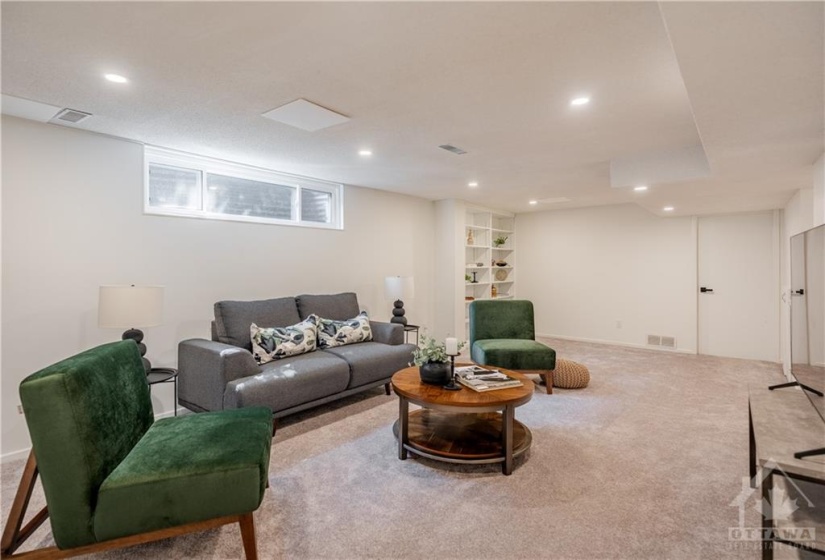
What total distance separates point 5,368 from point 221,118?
7.33 ft

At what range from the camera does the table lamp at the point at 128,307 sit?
2.73 m

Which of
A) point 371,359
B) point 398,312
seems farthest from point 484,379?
point 398,312

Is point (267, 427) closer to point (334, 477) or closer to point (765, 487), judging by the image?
point (334, 477)

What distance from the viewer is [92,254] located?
10.1 feet

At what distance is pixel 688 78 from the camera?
1678 mm

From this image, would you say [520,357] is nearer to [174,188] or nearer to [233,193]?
[233,193]

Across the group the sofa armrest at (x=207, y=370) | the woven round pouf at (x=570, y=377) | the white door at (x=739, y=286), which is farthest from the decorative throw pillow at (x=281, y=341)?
the white door at (x=739, y=286)

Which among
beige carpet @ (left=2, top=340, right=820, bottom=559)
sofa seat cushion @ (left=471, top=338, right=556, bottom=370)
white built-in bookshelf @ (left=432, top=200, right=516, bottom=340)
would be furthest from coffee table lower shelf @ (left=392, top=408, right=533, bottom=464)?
white built-in bookshelf @ (left=432, top=200, right=516, bottom=340)

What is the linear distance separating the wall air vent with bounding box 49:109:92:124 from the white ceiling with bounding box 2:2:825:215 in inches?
2.7

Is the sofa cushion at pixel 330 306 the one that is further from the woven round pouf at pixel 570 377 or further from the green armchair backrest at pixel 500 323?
the woven round pouf at pixel 570 377

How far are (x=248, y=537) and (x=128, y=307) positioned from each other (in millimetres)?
1891

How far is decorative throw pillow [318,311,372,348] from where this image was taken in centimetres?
396

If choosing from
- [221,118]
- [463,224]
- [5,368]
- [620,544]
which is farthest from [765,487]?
[463,224]

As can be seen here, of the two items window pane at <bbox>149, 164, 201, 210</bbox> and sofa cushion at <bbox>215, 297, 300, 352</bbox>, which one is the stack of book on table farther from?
window pane at <bbox>149, 164, 201, 210</bbox>
